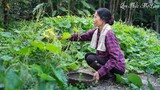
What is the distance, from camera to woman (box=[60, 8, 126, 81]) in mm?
3299

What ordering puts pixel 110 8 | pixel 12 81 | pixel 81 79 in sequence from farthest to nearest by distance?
pixel 110 8 → pixel 81 79 → pixel 12 81

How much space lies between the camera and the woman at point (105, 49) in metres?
3.30

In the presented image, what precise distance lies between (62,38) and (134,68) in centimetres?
141

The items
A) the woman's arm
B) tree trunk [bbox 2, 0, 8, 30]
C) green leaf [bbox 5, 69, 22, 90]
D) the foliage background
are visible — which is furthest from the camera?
the foliage background

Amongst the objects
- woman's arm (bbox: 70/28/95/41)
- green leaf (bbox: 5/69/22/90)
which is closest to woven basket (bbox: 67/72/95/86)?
woman's arm (bbox: 70/28/95/41)

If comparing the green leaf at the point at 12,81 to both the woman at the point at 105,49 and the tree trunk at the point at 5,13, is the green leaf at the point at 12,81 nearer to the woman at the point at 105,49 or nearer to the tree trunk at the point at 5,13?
the woman at the point at 105,49

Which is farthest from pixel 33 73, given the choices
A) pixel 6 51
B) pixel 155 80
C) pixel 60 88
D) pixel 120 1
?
pixel 120 1

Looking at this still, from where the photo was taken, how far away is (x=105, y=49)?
3.41m

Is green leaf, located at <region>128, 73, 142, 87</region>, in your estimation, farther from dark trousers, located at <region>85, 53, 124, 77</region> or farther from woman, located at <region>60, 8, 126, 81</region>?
dark trousers, located at <region>85, 53, 124, 77</region>

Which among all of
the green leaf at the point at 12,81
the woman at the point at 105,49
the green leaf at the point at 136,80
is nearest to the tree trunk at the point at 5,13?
the woman at the point at 105,49

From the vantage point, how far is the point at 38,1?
8.54 m

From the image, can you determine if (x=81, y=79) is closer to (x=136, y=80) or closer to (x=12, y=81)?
(x=136, y=80)

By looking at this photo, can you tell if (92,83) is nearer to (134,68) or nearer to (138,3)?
(134,68)

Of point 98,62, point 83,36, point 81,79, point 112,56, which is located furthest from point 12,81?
point 83,36
